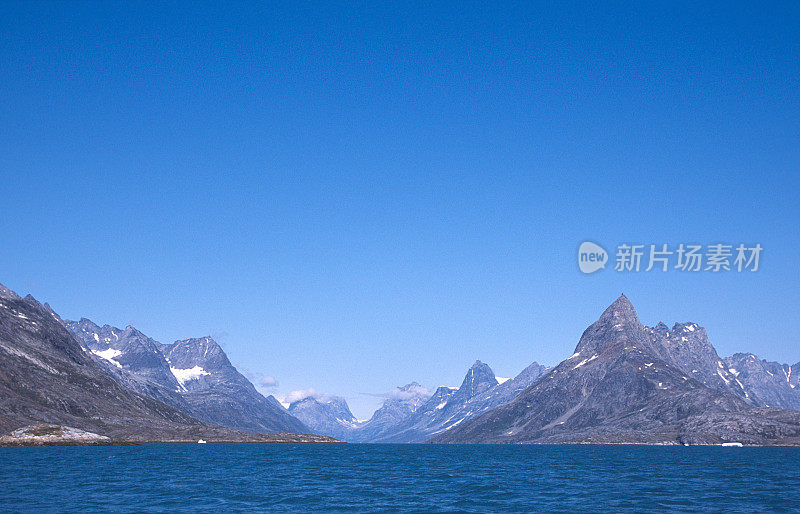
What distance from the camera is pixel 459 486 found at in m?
107

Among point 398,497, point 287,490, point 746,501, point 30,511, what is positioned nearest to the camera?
point 30,511

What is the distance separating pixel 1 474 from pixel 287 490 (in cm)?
4785

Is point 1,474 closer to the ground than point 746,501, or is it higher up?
closer to the ground

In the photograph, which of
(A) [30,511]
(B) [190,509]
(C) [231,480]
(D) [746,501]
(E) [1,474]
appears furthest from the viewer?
(C) [231,480]

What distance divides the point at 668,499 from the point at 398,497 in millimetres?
35168

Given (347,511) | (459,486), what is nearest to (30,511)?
(347,511)

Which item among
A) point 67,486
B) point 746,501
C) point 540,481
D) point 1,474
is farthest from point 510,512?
point 1,474

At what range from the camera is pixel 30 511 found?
2643 inches

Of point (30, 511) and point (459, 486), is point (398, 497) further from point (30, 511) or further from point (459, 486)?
point (30, 511)

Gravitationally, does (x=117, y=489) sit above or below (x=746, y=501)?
below

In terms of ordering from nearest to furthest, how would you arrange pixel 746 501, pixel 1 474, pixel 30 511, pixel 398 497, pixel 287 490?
pixel 30 511 < pixel 746 501 < pixel 398 497 < pixel 287 490 < pixel 1 474

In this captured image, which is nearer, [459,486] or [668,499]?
[668,499]

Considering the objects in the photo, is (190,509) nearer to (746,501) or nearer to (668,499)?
(668,499)

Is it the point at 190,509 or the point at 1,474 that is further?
the point at 1,474
